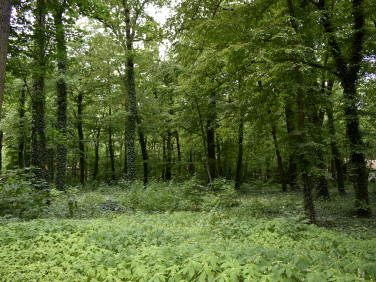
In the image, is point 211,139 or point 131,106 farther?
point 131,106

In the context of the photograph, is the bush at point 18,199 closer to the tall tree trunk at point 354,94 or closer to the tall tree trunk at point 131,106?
the tall tree trunk at point 131,106

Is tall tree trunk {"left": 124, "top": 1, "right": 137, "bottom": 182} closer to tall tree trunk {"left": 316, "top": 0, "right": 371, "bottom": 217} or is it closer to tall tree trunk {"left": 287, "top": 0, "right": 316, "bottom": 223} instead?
tall tree trunk {"left": 287, "top": 0, "right": 316, "bottom": 223}

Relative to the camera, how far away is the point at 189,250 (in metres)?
4.02

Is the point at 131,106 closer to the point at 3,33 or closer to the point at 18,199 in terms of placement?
the point at 18,199

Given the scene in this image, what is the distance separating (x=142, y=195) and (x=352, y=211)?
8915 mm

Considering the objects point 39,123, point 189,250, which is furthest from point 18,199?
point 189,250

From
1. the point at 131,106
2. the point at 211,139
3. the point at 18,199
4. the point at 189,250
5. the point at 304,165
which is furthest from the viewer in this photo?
the point at 131,106

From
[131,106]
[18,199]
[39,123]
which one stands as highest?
[131,106]

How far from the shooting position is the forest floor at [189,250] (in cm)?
317

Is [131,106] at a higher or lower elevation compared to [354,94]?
higher

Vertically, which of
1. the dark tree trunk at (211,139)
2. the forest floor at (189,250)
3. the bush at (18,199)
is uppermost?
the dark tree trunk at (211,139)

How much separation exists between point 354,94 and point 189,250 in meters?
9.08

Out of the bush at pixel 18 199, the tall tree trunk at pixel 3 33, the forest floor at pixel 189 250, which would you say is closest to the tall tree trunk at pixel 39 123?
the bush at pixel 18 199

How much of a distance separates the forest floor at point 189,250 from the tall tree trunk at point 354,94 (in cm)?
135
